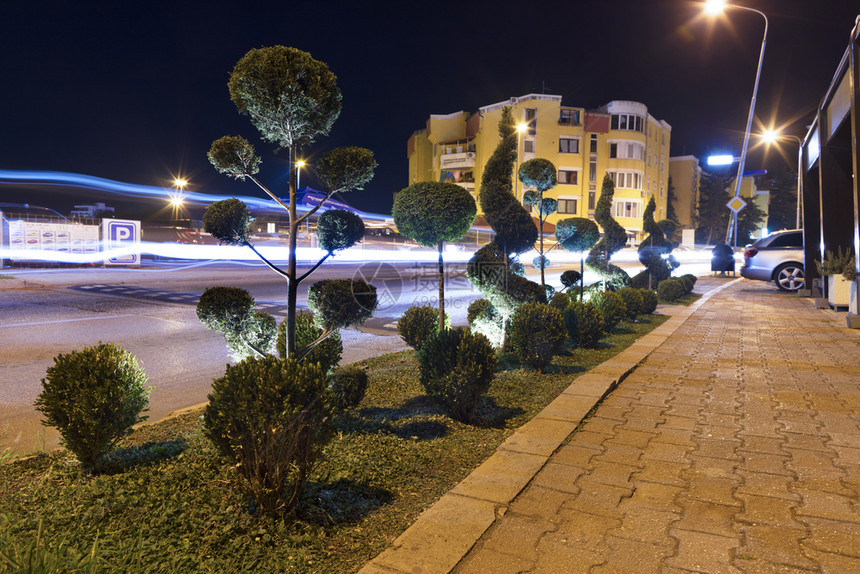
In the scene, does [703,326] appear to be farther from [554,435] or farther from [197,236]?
[197,236]

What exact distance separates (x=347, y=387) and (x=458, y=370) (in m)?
1.06

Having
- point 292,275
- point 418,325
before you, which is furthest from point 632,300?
point 292,275

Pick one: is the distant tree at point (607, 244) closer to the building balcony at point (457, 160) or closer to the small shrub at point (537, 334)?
the small shrub at point (537, 334)

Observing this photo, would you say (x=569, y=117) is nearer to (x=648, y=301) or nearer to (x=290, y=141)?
(x=648, y=301)

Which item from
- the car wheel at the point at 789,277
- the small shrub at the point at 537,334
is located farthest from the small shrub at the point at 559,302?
the car wheel at the point at 789,277

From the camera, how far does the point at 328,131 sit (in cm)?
428

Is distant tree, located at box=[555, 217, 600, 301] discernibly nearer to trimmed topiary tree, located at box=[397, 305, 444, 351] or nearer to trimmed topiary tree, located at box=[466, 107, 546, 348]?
trimmed topiary tree, located at box=[466, 107, 546, 348]

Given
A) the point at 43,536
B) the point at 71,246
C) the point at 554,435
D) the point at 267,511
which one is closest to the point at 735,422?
the point at 554,435

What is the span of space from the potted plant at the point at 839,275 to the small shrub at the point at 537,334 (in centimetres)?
785

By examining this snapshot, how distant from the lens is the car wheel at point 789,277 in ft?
57.4

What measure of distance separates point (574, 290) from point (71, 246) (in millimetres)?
23752

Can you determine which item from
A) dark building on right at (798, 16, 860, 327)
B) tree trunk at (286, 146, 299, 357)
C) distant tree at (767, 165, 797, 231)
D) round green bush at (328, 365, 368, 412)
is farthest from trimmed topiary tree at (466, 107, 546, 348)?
distant tree at (767, 165, 797, 231)

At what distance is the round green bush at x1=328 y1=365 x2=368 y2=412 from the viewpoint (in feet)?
16.3

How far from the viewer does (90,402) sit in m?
3.52
